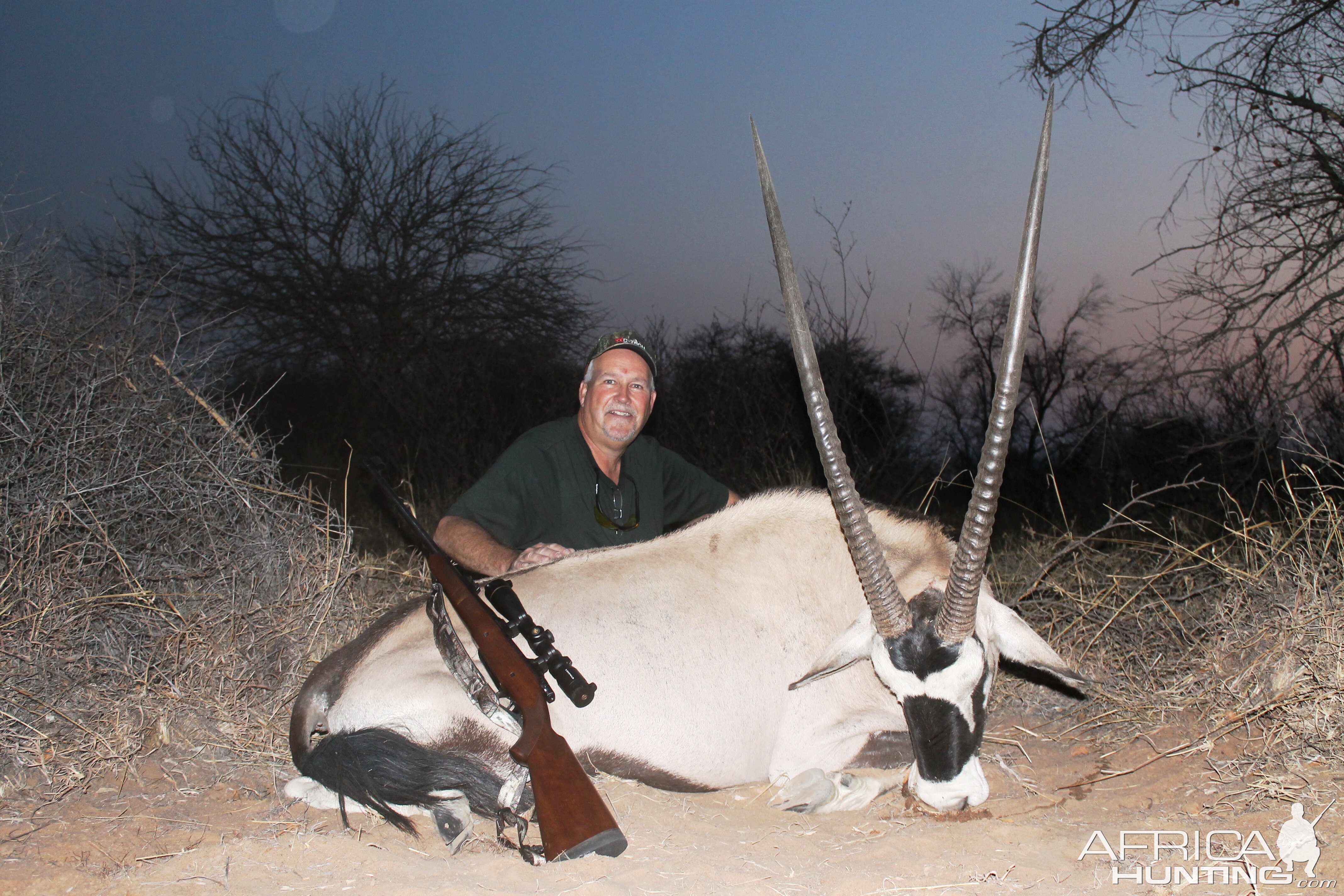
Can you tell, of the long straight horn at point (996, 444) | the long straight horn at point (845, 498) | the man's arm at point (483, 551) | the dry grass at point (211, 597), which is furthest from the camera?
the man's arm at point (483, 551)

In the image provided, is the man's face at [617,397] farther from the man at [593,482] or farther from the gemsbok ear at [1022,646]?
the gemsbok ear at [1022,646]

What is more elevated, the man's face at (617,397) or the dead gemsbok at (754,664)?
the man's face at (617,397)

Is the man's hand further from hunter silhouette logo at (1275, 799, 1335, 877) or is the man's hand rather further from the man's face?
hunter silhouette logo at (1275, 799, 1335, 877)

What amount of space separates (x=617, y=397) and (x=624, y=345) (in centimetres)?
27

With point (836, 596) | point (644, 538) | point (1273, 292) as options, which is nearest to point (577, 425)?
point (644, 538)

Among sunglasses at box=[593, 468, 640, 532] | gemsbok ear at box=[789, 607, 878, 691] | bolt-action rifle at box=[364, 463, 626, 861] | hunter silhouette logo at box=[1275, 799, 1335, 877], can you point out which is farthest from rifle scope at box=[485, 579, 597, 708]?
hunter silhouette logo at box=[1275, 799, 1335, 877]

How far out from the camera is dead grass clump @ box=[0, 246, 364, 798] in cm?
353

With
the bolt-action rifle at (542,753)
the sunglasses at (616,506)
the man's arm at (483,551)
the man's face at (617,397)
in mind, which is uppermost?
the man's face at (617,397)

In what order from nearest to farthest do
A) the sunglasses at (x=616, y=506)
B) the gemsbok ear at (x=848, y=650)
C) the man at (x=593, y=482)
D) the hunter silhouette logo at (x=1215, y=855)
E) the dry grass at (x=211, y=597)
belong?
the hunter silhouette logo at (x=1215, y=855)
the gemsbok ear at (x=848, y=650)
the dry grass at (x=211, y=597)
the man at (x=593, y=482)
the sunglasses at (x=616, y=506)

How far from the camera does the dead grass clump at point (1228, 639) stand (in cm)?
301

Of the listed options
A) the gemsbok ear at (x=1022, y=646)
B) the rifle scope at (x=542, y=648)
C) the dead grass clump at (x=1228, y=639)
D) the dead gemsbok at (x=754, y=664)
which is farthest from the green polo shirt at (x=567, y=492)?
the dead grass clump at (x=1228, y=639)

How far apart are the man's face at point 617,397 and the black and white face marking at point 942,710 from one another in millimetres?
1811

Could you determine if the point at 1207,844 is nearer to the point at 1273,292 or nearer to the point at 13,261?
the point at 1273,292

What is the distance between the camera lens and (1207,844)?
2.52 metres
